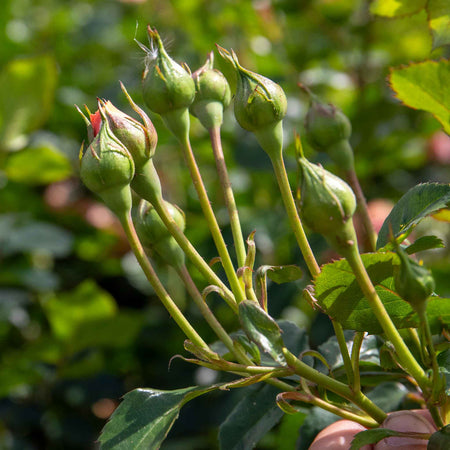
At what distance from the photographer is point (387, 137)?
1.59 metres

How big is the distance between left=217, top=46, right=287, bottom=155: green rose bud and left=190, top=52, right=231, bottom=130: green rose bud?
6cm

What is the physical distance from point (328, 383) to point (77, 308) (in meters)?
0.95

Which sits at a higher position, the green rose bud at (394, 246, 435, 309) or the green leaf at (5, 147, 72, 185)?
the green rose bud at (394, 246, 435, 309)

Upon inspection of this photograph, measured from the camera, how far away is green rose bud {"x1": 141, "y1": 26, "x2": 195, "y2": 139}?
0.56 m

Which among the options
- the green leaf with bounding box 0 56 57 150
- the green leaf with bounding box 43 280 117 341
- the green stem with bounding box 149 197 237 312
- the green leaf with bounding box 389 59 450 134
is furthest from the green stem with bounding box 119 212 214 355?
the green leaf with bounding box 0 56 57 150

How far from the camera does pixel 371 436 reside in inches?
19.9

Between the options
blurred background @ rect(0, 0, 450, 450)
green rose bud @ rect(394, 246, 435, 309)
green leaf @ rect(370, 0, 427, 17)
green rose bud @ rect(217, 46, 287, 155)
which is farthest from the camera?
blurred background @ rect(0, 0, 450, 450)

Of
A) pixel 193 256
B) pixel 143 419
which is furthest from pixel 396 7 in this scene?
pixel 143 419

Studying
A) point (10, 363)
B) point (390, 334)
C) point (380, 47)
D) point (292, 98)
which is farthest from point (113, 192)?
point (380, 47)

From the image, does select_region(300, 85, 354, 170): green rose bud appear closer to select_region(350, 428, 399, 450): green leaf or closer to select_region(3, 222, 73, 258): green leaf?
select_region(350, 428, 399, 450): green leaf

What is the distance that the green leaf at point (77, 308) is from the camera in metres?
Result: 1.36

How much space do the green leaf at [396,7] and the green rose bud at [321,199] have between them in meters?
0.35

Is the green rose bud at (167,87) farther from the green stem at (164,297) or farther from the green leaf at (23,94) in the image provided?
the green leaf at (23,94)

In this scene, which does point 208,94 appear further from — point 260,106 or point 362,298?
point 362,298
